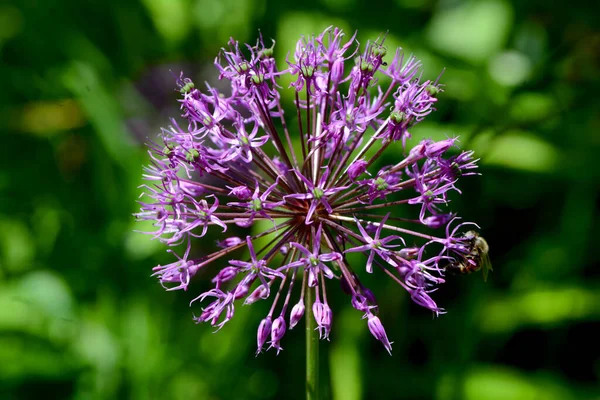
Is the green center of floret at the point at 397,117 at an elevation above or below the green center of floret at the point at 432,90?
below

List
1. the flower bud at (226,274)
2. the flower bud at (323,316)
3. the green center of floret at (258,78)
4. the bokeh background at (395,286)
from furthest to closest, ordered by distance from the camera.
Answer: the bokeh background at (395,286), the green center of floret at (258,78), the flower bud at (226,274), the flower bud at (323,316)

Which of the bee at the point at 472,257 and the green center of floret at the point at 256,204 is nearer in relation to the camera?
the green center of floret at the point at 256,204

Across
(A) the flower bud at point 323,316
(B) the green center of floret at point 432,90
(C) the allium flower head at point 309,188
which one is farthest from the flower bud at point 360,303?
(B) the green center of floret at point 432,90

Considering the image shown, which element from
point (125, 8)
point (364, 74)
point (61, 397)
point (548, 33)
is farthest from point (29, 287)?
point (548, 33)

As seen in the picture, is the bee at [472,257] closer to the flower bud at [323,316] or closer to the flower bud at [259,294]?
the flower bud at [323,316]

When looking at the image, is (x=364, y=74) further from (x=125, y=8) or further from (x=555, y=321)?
(x=125, y=8)

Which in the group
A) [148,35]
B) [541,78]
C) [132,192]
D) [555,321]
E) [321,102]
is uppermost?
[148,35]

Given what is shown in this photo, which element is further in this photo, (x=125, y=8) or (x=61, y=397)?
(x=125, y=8)

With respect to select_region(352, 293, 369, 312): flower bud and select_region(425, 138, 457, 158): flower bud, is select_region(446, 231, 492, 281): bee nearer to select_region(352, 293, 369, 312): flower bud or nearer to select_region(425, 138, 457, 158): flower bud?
select_region(425, 138, 457, 158): flower bud

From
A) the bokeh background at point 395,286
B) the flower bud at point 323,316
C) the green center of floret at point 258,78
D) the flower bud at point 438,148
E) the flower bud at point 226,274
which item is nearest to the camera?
the flower bud at point 323,316
